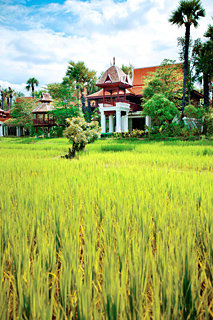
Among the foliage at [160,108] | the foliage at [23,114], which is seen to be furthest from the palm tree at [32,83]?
the foliage at [160,108]

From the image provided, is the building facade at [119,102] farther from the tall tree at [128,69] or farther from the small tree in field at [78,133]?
the small tree in field at [78,133]

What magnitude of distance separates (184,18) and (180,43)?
1925 mm

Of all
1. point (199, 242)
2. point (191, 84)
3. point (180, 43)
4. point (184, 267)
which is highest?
point (180, 43)

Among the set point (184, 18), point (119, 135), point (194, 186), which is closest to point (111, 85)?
point (119, 135)

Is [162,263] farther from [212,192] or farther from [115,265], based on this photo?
[212,192]

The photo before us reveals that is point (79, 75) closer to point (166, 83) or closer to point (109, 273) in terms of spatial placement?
point (166, 83)

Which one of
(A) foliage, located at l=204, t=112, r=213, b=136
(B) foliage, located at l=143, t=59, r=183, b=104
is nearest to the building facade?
(B) foliage, located at l=143, t=59, r=183, b=104

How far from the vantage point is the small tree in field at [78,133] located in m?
8.28

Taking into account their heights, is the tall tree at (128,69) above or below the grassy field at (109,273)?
above

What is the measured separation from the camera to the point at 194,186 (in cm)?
269

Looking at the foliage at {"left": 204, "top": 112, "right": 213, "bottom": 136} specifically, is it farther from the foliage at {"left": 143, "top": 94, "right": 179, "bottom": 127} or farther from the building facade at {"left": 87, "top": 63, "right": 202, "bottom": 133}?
the building facade at {"left": 87, "top": 63, "right": 202, "bottom": 133}

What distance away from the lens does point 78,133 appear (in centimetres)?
831

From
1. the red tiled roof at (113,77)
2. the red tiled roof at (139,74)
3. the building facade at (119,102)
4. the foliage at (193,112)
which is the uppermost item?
the red tiled roof at (139,74)

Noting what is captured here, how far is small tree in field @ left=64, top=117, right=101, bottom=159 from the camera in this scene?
8281mm
